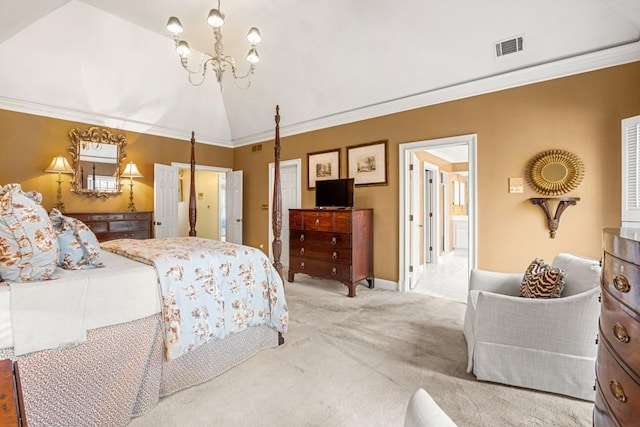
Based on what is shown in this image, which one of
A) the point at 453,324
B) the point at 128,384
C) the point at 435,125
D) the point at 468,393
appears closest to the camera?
the point at 128,384

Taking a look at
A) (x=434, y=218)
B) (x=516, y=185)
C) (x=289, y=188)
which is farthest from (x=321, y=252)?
(x=434, y=218)

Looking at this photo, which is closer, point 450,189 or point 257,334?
point 257,334

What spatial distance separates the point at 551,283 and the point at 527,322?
32cm

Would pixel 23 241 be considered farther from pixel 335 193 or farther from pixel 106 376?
pixel 335 193

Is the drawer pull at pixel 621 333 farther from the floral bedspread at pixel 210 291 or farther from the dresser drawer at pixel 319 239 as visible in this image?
the dresser drawer at pixel 319 239

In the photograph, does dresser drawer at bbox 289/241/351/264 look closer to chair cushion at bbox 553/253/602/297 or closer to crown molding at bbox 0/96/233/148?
chair cushion at bbox 553/253/602/297

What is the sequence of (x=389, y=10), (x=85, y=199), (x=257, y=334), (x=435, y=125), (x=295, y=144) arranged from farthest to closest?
(x=295, y=144), (x=85, y=199), (x=435, y=125), (x=389, y=10), (x=257, y=334)

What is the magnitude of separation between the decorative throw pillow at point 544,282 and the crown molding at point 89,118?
6148mm

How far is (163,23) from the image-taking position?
14.1 ft

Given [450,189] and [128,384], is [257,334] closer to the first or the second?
[128,384]

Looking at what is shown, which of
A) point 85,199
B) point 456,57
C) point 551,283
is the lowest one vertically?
point 551,283

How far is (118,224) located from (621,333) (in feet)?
18.9

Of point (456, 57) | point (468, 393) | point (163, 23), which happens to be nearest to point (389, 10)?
point (456, 57)

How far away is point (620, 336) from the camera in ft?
2.75
